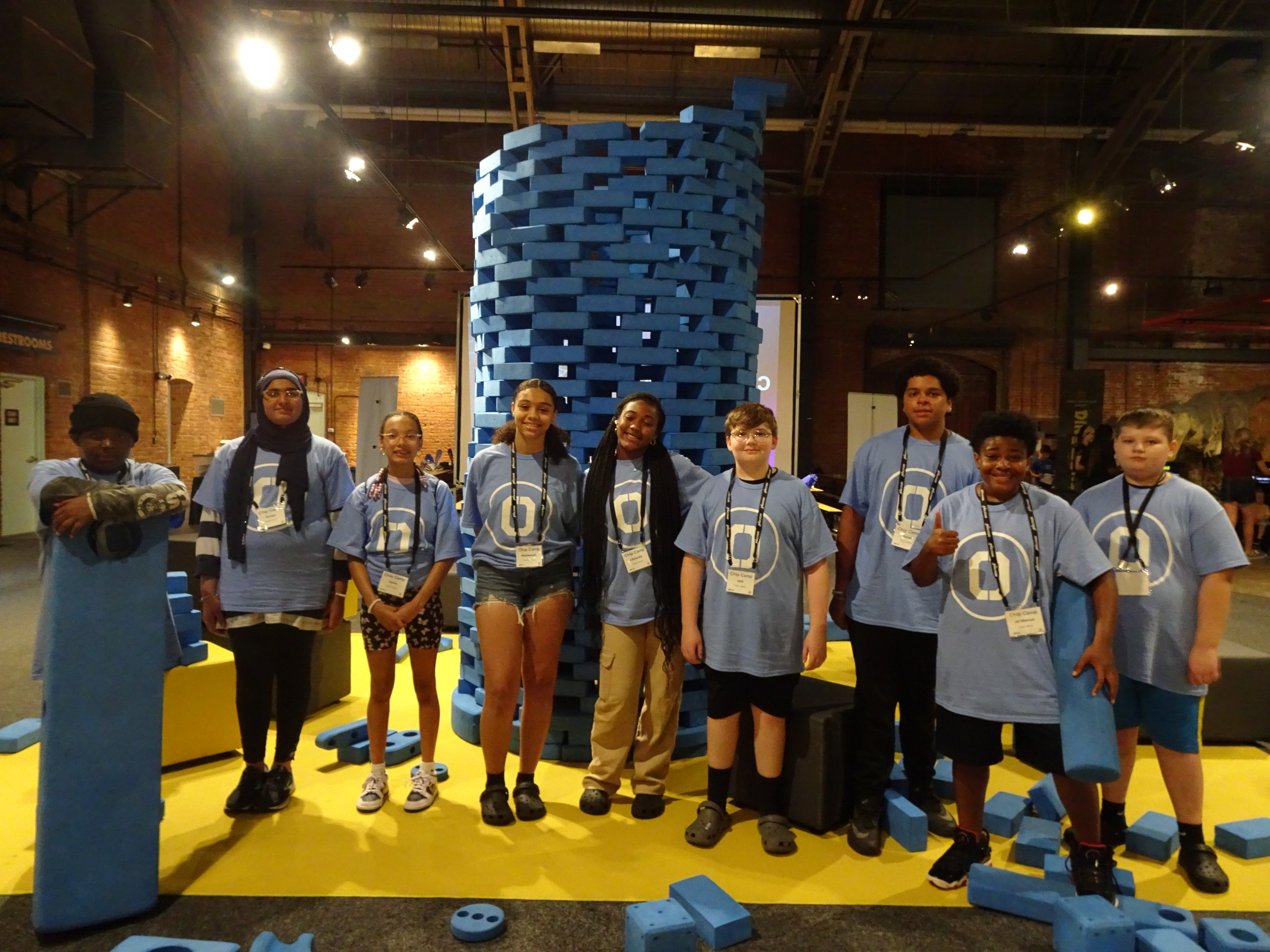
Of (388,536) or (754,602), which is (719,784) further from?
(388,536)

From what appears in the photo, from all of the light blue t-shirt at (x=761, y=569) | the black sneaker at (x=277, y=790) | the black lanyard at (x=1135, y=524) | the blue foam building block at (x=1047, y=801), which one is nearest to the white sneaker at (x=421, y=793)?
the black sneaker at (x=277, y=790)

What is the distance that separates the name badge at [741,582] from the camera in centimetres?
259

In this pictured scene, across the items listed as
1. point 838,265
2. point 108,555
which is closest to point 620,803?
point 108,555

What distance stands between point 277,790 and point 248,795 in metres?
0.10

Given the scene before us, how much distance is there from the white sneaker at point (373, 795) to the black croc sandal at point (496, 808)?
41cm

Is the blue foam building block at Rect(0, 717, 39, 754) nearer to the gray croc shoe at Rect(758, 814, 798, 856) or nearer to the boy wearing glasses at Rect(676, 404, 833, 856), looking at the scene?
the boy wearing glasses at Rect(676, 404, 833, 856)

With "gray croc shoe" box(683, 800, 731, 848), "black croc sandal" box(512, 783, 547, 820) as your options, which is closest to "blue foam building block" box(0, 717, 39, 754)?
"black croc sandal" box(512, 783, 547, 820)

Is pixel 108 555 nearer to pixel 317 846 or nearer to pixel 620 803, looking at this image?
pixel 317 846

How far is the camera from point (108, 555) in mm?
2182

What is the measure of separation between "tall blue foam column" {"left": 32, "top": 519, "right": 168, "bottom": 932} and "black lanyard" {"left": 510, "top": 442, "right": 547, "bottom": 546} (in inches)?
42.4

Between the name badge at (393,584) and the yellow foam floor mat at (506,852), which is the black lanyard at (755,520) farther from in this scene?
the name badge at (393,584)

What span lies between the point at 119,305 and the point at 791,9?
9.57 m

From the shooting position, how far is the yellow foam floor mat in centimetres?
238

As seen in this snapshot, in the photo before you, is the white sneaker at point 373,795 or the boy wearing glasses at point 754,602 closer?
the boy wearing glasses at point 754,602
